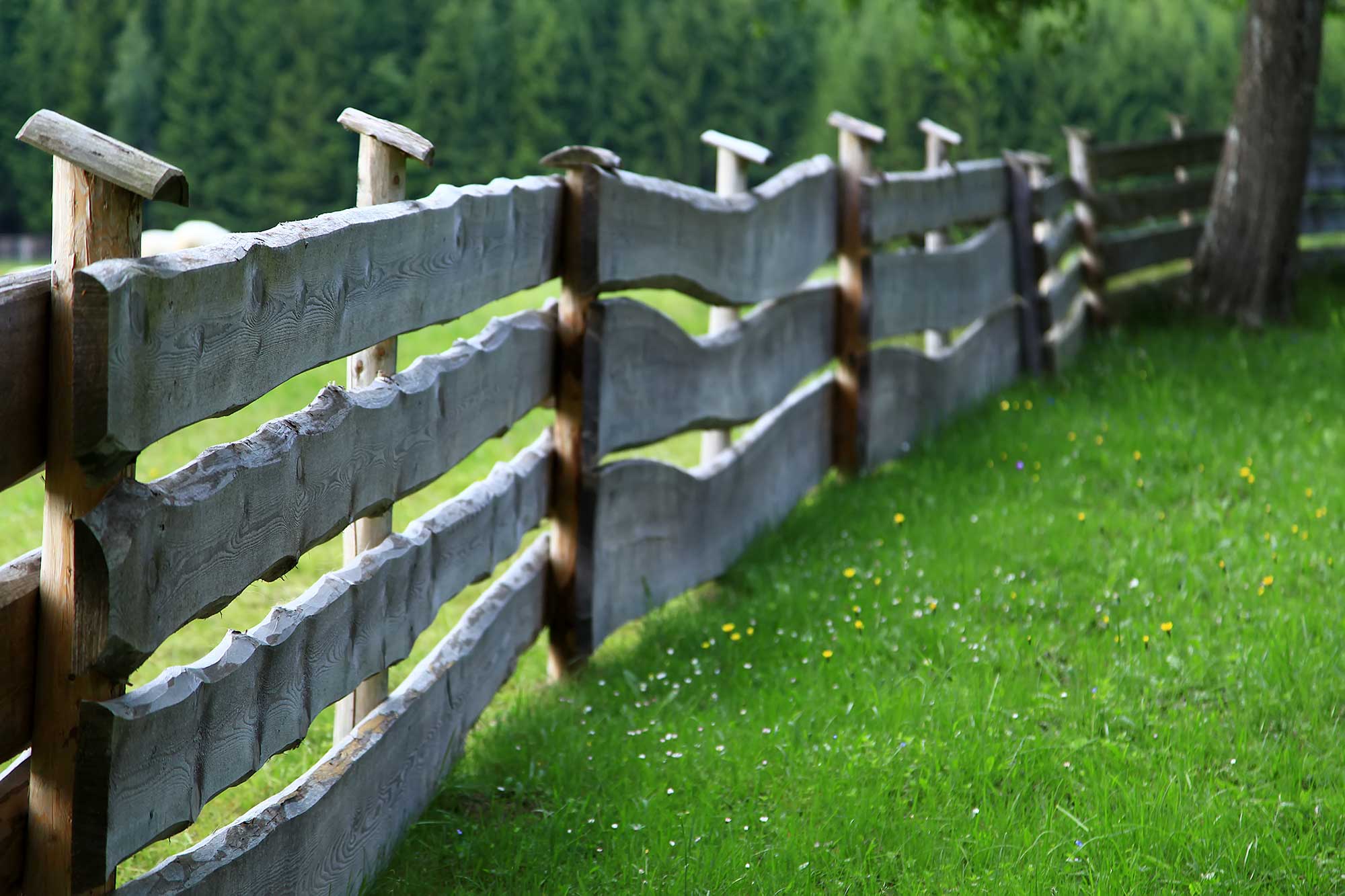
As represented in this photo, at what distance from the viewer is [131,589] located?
200 cm

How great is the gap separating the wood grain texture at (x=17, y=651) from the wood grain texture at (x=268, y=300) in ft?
0.75

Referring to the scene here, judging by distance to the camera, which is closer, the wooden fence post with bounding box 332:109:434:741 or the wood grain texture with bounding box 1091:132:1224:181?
the wooden fence post with bounding box 332:109:434:741

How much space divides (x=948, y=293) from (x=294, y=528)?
547 centimetres

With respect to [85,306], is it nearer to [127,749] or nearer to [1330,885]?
[127,749]

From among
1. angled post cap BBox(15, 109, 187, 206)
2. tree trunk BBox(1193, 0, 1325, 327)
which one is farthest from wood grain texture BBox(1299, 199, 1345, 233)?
angled post cap BBox(15, 109, 187, 206)

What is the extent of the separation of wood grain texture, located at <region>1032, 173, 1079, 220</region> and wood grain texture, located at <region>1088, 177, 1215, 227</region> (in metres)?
0.18

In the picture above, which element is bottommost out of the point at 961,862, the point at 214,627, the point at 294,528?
the point at 214,627

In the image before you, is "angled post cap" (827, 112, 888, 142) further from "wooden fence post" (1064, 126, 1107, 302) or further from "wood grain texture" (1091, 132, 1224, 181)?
"wood grain texture" (1091, 132, 1224, 181)

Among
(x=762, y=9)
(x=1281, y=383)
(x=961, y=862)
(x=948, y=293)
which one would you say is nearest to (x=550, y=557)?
(x=961, y=862)

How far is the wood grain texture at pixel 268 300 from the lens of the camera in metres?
1.91

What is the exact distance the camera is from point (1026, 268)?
8.63m

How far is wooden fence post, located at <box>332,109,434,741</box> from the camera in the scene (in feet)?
10.0

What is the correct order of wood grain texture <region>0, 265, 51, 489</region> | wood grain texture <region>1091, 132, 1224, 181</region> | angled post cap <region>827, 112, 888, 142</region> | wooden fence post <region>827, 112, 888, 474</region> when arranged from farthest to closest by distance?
wood grain texture <region>1091, 132, 1224, 181</region>, wooden fence post <region>827, 112, 888, 474</region>, angled post cap <region>827, 112, 888, 142</region>, wood grain texture <region>0, 265, 51, 489</region>

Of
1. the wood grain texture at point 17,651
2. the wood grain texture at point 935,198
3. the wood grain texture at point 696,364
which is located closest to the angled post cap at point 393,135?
the wood grain texture at point 696,364
